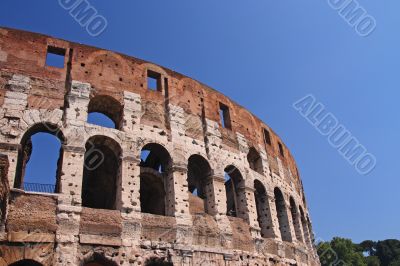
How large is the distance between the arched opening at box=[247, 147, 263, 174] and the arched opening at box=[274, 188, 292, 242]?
1.37m

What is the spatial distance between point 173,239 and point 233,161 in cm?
427

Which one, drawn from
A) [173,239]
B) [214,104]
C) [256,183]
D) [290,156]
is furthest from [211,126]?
[290,156]

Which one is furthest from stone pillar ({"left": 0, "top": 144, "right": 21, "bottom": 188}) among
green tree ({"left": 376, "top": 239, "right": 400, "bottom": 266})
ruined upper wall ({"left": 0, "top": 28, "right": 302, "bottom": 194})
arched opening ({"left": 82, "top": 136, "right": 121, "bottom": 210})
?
green tree ({"left": 376, "top": 239, "right": 400, "bottom": 266})

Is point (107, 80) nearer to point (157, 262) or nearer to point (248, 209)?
→ point (157, 262)

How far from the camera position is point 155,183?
13148mm

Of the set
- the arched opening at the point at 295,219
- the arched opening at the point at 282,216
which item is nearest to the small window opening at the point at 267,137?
the arched opening at the point at 282,216

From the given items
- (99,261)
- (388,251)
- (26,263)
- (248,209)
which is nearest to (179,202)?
(99,261)

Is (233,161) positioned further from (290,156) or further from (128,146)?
(290,156)

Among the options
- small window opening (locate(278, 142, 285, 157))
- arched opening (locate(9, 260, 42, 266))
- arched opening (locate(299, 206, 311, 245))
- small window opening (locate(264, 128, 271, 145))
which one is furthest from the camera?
small window opening (locate(278, 142, 285, 157))

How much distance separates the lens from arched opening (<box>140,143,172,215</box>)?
12.5 meters

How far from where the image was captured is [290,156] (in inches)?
794

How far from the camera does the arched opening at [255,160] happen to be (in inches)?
623

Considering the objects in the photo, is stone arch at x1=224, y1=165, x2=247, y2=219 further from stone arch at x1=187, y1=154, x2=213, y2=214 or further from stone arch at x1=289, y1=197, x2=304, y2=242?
stone arch at x1=289, y1=197, x2=304, y2=242

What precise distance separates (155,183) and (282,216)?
615 centimetres
